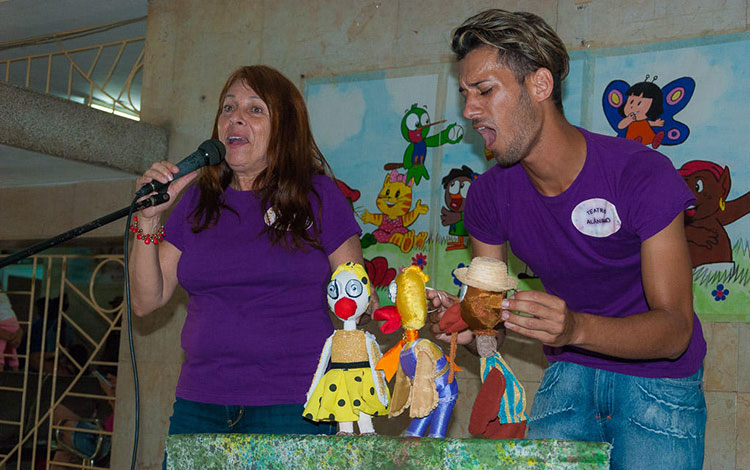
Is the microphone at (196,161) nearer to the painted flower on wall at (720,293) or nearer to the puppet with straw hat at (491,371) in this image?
the puppet with straw hat at (491,371)

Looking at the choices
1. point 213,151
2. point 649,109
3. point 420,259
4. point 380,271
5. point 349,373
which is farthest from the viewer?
point 380,271

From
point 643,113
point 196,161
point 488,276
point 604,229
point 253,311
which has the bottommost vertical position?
point 253,311

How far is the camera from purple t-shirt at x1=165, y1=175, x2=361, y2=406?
1851 mm

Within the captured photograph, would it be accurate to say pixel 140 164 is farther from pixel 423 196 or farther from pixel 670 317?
pixel 670 317

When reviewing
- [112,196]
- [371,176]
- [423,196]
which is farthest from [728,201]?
[112,196]

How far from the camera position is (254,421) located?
5.97 feet

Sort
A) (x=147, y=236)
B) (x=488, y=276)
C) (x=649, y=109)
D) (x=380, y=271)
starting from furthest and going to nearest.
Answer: (x=380, y=271) < (x=649, y=109) < (x=147, y=236) < (x=488, y=276)

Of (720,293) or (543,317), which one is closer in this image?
(543,317)

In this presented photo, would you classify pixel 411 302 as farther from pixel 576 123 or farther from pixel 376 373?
pixel 576 123

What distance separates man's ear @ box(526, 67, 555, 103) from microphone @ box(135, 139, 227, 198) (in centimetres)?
73

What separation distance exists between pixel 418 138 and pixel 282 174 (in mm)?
1913

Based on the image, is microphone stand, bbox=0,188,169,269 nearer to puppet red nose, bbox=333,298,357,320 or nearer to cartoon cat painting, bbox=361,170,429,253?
puppet red nose, bbox=333,298,357,320

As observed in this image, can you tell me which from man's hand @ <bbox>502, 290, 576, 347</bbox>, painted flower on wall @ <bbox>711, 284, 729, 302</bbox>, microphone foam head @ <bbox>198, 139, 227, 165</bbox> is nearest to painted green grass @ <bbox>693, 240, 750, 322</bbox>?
painted flower on wall @ <bbox>711, 284, 729, 302</bbox>

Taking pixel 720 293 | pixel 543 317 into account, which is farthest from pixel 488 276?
pixel 720 293
